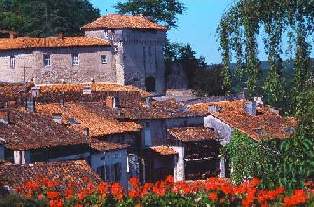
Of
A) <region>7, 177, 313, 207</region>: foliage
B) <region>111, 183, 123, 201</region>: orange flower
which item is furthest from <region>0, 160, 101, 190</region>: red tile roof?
<region>111, 183, 123, 201</region>: orange flower

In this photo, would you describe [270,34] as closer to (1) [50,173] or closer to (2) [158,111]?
(1) [50,173]

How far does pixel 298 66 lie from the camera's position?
41.8ft

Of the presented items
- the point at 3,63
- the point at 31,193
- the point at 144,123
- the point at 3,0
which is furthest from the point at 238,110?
the point at 3,0

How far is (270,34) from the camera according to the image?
1280cm

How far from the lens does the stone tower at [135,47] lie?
5800 centimetres

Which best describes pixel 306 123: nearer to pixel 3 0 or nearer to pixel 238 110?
pixel 238 110

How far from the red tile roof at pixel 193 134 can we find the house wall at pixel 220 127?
35 centimetres

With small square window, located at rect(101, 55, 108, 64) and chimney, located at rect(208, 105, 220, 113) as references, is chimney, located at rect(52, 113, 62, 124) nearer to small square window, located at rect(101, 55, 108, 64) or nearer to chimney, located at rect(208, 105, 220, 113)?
chimney, located at rect(208, 105, 220, 113)

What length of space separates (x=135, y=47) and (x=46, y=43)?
7.90 meters

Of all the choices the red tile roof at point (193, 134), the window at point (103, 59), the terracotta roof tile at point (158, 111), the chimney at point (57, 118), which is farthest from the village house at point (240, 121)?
the chimney at point (57, 118)

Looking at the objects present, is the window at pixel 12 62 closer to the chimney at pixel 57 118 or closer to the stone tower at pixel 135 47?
the stone tower at pixel 135 47

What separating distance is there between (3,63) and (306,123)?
146 feet

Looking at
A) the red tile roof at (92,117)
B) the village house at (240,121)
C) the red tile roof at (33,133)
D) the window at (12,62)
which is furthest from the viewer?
the window at (12,62)

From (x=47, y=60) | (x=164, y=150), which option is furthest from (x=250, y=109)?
(x=47, y=60)
